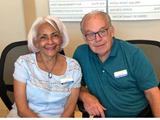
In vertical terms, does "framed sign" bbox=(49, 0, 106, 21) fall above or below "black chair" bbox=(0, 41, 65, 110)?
above

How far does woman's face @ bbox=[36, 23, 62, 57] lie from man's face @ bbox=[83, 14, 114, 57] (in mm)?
306

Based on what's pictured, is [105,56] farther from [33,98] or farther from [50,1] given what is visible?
[50,1]

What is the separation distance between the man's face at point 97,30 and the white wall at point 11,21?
4.72 ft

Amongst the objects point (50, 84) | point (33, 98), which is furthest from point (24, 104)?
point (50, 84)

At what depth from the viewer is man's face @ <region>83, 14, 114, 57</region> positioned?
1.52 m

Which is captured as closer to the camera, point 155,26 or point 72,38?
point 155,26

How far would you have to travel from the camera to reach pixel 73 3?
2.42 meters

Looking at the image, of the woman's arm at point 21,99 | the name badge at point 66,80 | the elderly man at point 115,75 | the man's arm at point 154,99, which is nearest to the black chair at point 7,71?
the woman's arm at point 21,99

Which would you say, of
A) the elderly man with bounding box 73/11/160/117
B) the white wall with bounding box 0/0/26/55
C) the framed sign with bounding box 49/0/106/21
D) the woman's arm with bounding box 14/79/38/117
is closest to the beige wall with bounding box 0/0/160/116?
the white wall with bounding box 0/0/26/55

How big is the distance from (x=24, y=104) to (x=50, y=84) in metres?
0.28

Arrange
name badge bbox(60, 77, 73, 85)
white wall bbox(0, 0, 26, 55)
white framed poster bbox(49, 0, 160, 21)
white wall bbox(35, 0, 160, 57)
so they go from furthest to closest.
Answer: white wall bbox(0, 0, 26, 55), white wall bbox(35, 0, 160, 57), white framed poster bbox(49, 0, 160, 21), name badge bbox(60, 77, 73, 85)

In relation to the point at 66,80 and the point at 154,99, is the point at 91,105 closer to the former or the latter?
the point at 66,80

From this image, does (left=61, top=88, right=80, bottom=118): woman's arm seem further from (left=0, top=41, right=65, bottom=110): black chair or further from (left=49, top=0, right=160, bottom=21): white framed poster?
(left=49, top=0, right=160, bottom=21): white framed poster

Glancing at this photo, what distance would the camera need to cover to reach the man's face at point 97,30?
1.52 meters
